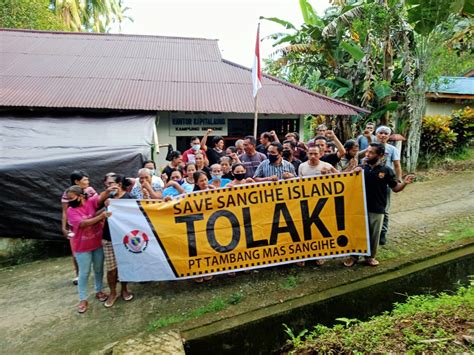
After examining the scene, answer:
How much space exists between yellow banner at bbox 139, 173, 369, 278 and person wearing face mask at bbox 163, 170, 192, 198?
44cm

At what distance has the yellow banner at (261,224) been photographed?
3.74 m

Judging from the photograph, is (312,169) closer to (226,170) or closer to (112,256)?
(226,170)

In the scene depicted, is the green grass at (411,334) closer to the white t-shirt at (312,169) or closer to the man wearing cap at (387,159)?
the man wearing cap at (387,159)

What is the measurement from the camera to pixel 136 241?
368 centimetres

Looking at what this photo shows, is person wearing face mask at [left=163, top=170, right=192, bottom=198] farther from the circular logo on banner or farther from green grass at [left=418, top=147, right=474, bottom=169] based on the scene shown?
green grass at [left=418, top=147, right=474, bottom=169]

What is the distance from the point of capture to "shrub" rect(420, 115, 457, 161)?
364 inches

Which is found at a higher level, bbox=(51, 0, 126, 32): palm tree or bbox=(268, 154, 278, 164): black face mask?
bbox=(51, 0, 126, 32): palm tree

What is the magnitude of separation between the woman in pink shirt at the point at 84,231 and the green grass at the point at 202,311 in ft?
3.22

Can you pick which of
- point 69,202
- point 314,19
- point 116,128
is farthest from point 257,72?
point 314,19

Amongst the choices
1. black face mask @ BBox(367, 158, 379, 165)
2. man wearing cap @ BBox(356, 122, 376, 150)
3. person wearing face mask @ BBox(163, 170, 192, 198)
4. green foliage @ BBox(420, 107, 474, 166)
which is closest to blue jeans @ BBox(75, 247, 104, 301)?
person wearing face mask @ BBox(163, 170, 192, 198)

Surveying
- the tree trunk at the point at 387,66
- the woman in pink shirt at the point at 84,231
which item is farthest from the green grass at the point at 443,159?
the woman in pink shirt at the point at 84,231

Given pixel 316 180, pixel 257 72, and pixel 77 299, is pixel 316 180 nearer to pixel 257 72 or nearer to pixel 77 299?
pixel 257 72

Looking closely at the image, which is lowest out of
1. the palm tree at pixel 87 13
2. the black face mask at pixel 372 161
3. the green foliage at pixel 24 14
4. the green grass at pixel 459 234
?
the green grass at pixel 459 234

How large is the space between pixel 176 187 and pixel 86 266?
142cm
